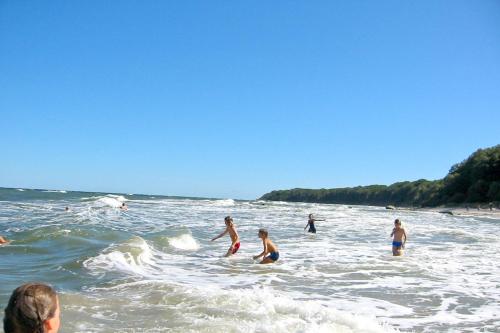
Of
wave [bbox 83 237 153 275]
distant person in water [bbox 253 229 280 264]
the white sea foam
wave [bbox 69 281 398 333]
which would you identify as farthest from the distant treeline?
wave [bbox 69 281 398 333]

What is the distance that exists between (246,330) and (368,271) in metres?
6.40

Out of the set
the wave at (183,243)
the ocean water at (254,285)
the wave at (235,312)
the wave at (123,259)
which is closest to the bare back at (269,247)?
the ocean water at (254,285)

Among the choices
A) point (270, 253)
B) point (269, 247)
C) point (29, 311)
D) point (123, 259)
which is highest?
point (29, 311)

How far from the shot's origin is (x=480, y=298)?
29.6 feet

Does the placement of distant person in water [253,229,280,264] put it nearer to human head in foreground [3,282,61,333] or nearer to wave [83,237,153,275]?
wave [83,237,153,275]

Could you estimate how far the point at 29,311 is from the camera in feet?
8.13

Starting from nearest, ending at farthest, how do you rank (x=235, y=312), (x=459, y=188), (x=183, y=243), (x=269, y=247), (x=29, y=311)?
(x=29, y=311), (x=235, y=312), (x=269, y=247), (x=183, y=243), (x=459, y=188)

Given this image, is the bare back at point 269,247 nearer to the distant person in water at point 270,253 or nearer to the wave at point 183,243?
Answer: the distant person in water at point 270,253

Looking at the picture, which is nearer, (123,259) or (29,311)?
(29,311)

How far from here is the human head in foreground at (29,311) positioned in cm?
248

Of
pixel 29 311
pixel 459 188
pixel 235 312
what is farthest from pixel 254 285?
pixel 459 188

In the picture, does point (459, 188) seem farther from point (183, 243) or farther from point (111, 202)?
point (183, 243)

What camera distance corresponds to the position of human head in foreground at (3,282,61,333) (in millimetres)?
2477

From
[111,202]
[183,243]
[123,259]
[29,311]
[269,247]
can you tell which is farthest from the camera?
[111,202]
